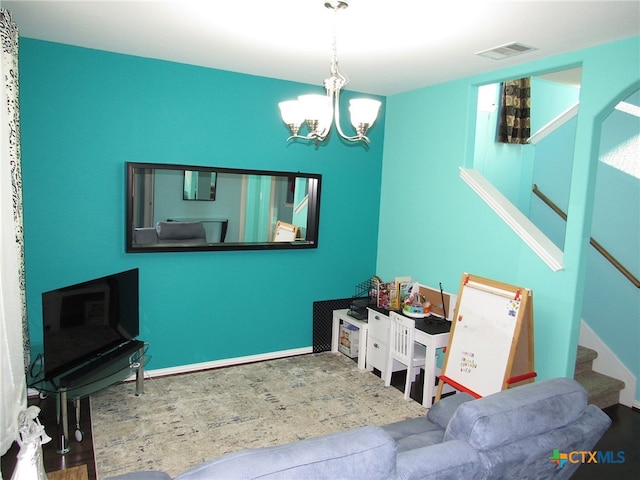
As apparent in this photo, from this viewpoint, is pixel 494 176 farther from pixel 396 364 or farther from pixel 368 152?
pixel 396 364

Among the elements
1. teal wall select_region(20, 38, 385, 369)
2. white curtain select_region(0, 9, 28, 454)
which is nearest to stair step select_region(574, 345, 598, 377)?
teal wall select_region(20, 38, 385, 369)

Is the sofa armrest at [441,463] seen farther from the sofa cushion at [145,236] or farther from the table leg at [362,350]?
the sofa cushion at [145,236]

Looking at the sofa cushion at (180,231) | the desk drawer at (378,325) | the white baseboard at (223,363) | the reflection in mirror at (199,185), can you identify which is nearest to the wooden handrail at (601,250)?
the desk drawer at (378,325)

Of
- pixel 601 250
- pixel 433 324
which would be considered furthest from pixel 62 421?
pixel 601 250

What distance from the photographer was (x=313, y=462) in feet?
4.60

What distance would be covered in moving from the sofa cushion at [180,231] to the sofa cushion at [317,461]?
267 cm

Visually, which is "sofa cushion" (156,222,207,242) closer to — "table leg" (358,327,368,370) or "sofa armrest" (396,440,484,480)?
"table leg" (358,327,368,370)

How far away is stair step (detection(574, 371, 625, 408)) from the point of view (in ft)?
11.9

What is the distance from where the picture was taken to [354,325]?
4.45m

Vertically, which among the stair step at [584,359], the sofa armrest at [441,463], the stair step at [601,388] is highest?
the sofa armrest at [441,463]

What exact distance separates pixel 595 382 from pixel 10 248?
169 inches

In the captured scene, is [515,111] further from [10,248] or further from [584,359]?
[10,248]

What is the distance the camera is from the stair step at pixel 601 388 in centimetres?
364

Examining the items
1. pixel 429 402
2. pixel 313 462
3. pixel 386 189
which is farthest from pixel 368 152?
pixel 313 462
